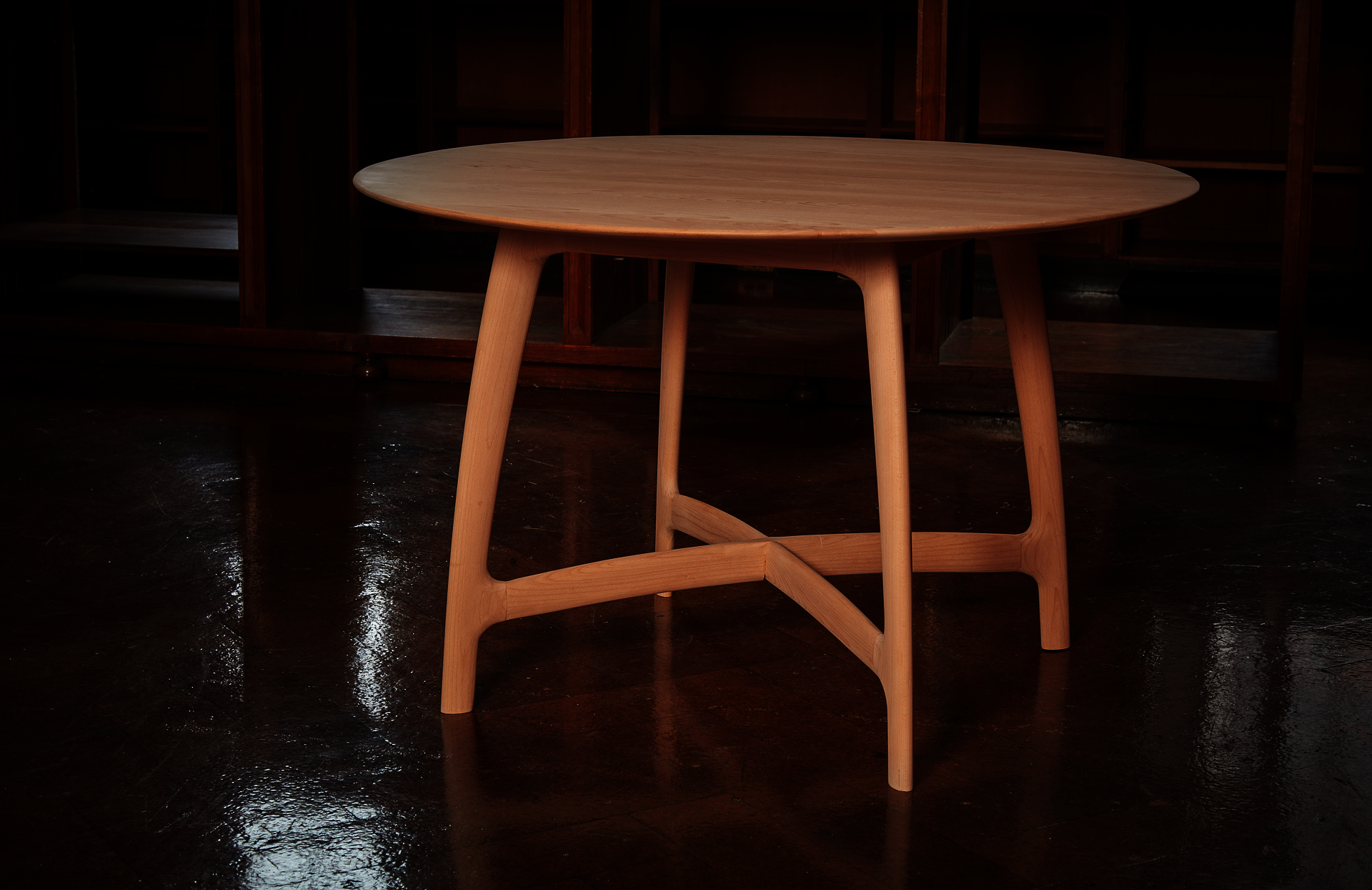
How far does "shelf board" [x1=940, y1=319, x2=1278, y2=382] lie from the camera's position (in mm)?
3637

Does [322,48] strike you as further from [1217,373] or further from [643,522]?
[1217,373]

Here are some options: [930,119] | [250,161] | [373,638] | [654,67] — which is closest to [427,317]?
[250,161]

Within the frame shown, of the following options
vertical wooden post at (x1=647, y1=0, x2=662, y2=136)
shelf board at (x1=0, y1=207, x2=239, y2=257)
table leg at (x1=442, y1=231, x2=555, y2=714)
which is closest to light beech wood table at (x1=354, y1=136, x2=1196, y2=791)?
table leg at (x1=442, y1=231, x2=555, y2=714)

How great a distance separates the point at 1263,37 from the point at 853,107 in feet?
4.98

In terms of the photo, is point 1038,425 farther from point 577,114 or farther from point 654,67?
point 654,67

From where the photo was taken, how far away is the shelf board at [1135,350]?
143 inches

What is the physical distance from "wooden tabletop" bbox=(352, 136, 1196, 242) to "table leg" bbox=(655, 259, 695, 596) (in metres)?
0.20

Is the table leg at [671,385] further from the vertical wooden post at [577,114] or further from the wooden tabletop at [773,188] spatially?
the vertical wooden post at [577,114]

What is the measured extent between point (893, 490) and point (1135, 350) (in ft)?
7.73

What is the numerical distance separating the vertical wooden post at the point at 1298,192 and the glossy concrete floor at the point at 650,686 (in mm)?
232

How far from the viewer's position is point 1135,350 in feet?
12.7

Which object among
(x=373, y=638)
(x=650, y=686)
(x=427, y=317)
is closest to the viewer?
(x=650, y=686)

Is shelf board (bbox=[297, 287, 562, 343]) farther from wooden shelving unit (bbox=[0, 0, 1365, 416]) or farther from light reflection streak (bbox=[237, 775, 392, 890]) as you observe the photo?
light reflection streak (bbox=[237, 775, 392, 890])

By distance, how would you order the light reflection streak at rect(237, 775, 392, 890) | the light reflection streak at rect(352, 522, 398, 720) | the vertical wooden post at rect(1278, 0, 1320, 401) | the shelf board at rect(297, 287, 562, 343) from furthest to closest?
the shelf board at rect(297, 287, 562, 343)
the vertical wooden post at rect(1278, 0, 1320, 401)
the light reflection streak at rect(352, 522, 398, 720)
the light reflection streak at rect(237, 775, 392, 890)
